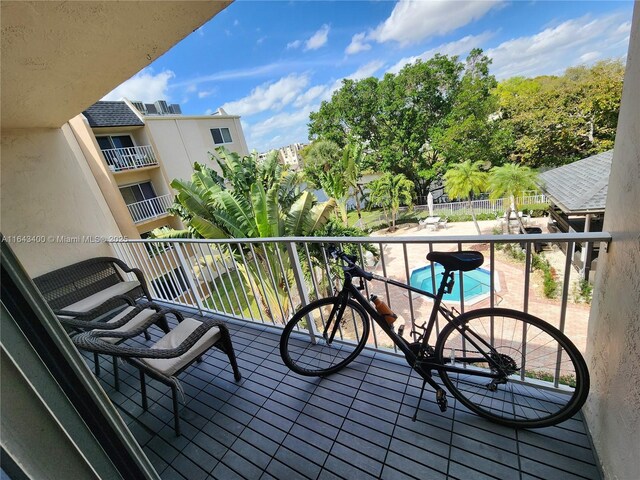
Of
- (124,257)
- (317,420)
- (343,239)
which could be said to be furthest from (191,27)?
(124,257)

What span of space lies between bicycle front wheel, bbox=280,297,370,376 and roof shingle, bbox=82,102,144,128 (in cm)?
1283

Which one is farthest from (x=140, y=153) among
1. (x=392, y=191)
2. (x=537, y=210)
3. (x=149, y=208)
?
(x=537, y=210)

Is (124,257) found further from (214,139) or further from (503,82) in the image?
(503,82)

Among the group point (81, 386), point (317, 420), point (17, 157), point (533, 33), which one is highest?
point (533, 33)

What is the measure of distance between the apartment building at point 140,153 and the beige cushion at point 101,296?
867 centimetres

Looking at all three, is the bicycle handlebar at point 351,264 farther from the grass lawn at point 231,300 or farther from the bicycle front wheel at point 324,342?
the grass lawn at point 231,300

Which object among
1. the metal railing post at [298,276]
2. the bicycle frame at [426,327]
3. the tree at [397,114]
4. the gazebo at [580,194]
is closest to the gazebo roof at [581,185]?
the gazebo at [580,194]

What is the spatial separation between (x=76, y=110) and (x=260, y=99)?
23933 millimetres

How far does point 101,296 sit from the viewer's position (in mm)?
3592

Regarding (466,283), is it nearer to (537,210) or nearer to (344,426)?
Result: (537,210)

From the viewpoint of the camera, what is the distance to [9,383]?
643mm

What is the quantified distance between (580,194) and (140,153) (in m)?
16.3

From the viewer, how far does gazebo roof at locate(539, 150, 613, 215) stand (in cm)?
719

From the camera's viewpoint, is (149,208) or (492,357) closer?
(492,357)
